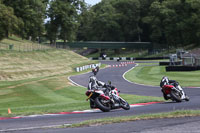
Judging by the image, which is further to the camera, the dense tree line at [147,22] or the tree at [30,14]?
the dense tree line at [147,22]

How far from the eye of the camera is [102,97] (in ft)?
51.2

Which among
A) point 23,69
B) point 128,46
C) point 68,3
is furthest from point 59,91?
point 128,46

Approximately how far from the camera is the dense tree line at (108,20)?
91025 millimetres

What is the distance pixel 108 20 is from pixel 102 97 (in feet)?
410

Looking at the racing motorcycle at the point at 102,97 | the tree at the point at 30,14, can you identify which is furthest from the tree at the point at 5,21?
the racing motorcycle at the point at 102,97

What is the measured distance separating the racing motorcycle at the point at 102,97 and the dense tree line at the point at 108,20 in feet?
186

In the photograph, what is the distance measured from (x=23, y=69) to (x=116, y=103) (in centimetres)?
4098

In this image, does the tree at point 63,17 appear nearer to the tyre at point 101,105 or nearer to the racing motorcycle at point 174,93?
the racing motorcycle at point 174,93

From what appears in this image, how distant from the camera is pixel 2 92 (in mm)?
32531

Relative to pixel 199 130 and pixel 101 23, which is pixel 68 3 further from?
pixel 199 130

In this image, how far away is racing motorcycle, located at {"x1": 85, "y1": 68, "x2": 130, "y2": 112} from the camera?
15.6 metres

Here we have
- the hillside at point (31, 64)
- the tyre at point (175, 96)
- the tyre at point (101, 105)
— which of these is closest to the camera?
the tyre at point (101, 105)

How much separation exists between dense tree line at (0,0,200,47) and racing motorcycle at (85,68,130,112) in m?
56.8

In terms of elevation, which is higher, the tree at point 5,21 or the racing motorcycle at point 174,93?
the tree at point 5,21
